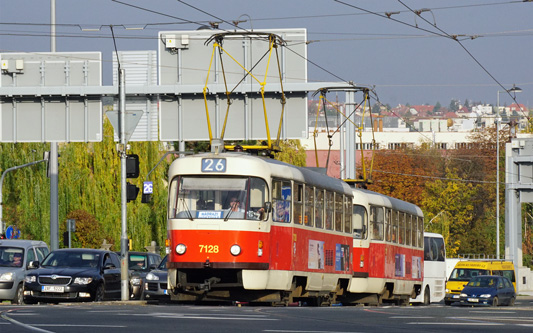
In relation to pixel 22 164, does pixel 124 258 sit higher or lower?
lower

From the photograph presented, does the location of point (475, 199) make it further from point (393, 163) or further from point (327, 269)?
point (327, 269)

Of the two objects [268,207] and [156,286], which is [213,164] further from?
[156,286]

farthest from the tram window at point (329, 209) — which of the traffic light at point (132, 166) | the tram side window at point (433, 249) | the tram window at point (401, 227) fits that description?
the tram side window at point (433, 249)

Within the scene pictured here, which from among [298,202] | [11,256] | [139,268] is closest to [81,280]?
[11,256]

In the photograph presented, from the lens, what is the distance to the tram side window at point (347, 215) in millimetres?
27727

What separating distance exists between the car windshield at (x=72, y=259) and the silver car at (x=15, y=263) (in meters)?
0.62

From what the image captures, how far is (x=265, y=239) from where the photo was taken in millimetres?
22234

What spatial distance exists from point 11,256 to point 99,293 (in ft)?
8.97

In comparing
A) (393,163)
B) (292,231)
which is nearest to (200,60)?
(292,231)

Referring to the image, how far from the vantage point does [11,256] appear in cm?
2891

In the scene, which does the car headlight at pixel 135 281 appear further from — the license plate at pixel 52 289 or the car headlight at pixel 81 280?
the license plate at pixel 52 289

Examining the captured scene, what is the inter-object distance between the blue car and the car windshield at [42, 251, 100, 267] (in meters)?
17.1

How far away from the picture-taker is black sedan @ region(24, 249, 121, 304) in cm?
2638

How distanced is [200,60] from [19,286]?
939 cm
